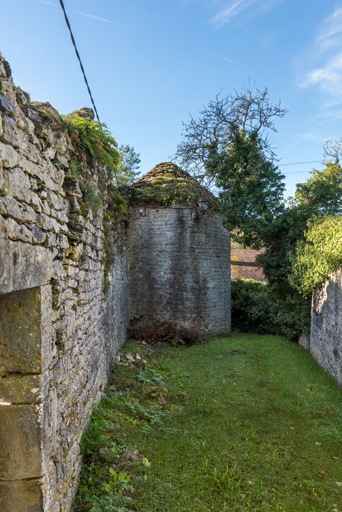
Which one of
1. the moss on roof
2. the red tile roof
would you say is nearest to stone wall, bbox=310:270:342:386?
the moss on roof

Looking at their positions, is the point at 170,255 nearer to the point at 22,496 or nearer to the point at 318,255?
the point at 318,255

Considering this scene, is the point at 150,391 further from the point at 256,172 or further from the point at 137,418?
the point at 256,172

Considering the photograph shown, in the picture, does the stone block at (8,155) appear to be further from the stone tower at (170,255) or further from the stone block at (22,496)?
the stone tower at (170,255)

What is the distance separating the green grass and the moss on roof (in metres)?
5.72

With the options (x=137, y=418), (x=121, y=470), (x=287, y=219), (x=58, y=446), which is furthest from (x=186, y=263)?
(x=58, y=446)

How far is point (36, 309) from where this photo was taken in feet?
7.72

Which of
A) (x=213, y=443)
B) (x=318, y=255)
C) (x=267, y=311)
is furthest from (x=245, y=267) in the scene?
(x=213, y=443)

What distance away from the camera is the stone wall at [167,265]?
11164 millimetres

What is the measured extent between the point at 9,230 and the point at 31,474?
5.80 ft

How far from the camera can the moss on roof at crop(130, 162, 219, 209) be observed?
11.1 m

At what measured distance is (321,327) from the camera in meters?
8.72

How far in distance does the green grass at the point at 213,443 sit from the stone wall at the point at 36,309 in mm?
659

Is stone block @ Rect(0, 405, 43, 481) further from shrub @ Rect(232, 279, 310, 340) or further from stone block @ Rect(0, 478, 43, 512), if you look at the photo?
shrub @ Rect(232, 279, 310, 340)

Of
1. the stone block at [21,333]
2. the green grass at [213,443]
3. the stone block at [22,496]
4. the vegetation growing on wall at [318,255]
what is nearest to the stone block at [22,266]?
the stone block at [21,333]
